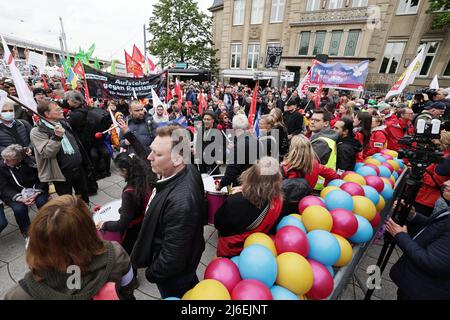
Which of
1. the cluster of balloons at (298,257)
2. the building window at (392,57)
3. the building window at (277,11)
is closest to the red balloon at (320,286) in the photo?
the cluster of balloons at (298,257)

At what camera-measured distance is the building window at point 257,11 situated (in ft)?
72.6

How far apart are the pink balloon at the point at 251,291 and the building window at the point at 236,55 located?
2586 cm

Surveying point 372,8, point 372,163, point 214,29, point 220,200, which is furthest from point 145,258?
point 214,29

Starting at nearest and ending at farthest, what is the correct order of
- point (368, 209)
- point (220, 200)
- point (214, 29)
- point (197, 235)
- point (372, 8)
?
point (197, 235), point (368, 209), point (220, 200), point (372, 8), point (214, 29)

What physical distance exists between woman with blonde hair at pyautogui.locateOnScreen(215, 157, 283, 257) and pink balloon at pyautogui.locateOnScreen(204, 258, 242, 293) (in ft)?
1.14

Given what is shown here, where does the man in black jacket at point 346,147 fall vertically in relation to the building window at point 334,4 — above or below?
below

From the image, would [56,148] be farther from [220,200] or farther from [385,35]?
[385,35]

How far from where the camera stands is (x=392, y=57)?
1783 cm

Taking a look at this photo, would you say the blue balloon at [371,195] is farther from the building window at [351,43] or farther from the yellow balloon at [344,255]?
the building window at [351,43]

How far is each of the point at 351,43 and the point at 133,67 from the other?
758 inches

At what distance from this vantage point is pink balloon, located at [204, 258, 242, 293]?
5.03ft

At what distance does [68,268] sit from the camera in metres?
1.04

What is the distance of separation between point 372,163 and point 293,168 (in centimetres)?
201

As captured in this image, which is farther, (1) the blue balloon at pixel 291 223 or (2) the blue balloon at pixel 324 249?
(1) the blue balloon at pixel 291 223
